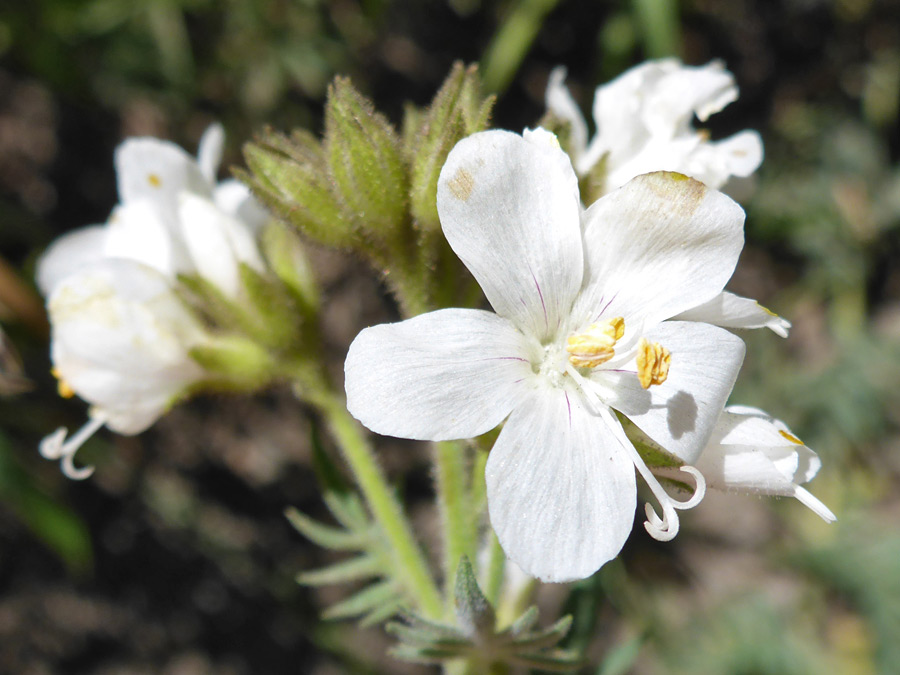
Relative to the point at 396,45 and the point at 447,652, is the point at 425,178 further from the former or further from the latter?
the point at 396,45

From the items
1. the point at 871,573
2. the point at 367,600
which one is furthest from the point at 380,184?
the point at 871,573

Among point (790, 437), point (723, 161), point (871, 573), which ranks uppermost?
point (723, 161)

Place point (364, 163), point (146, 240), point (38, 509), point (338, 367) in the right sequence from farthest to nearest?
point (338, 367) → point (38, 509) → point (146, 240) → point (364, 163)

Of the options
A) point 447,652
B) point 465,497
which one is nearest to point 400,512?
point 465,497

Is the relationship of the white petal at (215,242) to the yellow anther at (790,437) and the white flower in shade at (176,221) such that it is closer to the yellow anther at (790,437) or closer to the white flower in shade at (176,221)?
the white flower in shade at (176,221)

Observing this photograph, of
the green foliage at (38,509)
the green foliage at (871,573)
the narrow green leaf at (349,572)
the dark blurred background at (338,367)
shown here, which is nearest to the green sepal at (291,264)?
the narrow green leaf at (349,572)

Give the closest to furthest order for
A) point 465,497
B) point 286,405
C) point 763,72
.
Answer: point 465,497
point 286,405
point 763,72

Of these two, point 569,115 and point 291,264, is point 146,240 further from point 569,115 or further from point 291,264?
point 569,115
